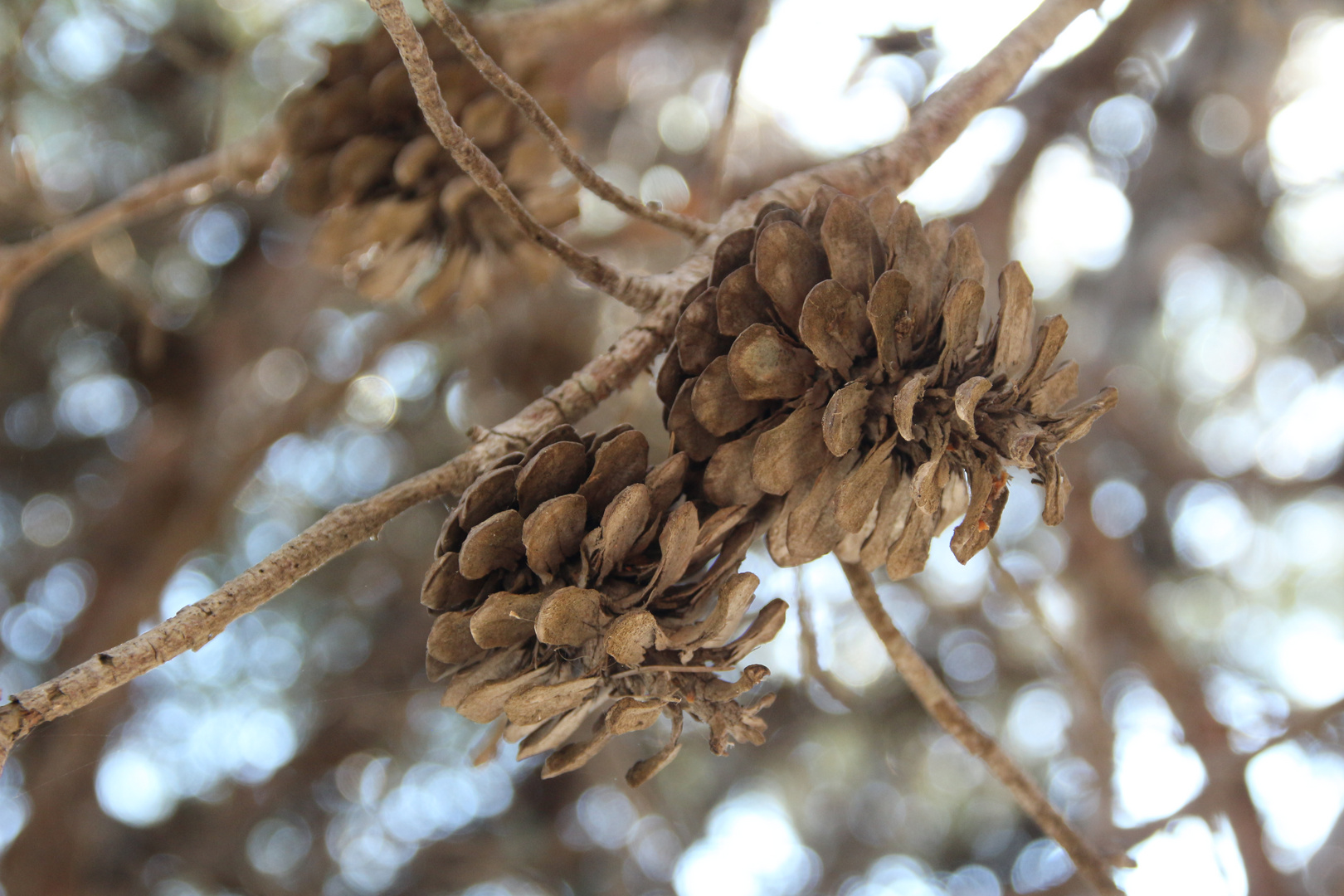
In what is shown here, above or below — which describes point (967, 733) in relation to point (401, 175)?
below

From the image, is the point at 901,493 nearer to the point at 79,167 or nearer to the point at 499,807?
the point at 499,807

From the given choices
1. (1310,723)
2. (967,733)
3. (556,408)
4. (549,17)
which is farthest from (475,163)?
(1310,723)

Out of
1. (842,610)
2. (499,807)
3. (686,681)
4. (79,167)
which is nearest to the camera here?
(686,681)

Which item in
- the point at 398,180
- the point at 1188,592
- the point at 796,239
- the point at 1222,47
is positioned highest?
the point at 1222,47

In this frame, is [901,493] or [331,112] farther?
[331,112]

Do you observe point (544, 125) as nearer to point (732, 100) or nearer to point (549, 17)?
point (732, 100)

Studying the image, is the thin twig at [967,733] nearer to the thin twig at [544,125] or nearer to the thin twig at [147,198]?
the thin twig at [544,125]

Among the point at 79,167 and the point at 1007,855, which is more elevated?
the point at 79,167

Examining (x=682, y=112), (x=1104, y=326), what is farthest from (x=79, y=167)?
(x=1104, y=326)
